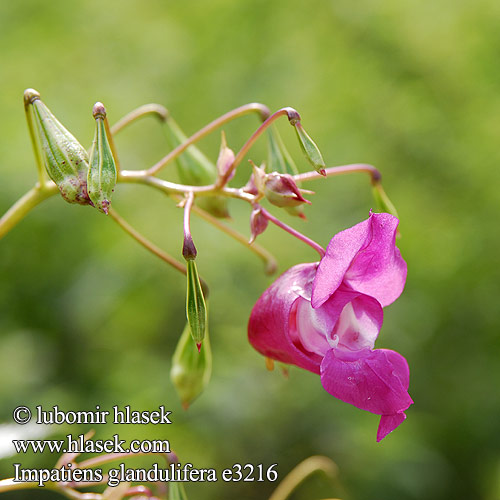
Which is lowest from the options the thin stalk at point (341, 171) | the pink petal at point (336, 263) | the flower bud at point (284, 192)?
the pink petal at point (336, 263)

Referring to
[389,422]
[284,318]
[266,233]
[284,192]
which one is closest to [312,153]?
[284,192]

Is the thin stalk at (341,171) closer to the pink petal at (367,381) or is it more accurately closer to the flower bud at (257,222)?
the flower bud at (257,222)

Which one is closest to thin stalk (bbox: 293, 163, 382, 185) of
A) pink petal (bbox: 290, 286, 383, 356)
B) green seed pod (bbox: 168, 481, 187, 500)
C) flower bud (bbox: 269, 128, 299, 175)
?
flower bud (bbox: 269, 128, 299, 175)

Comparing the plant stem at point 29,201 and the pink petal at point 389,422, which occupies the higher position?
the plant stem at point 29,201

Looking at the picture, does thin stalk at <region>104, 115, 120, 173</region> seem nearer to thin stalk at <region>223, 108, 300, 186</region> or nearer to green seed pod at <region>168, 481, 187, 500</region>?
thin stalk at <region>223, 108, 300, 186</region>

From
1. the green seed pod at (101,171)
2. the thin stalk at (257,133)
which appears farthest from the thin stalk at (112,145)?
the thin stalk at (257,133)

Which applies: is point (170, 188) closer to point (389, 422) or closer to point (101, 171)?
point (101, 171)
